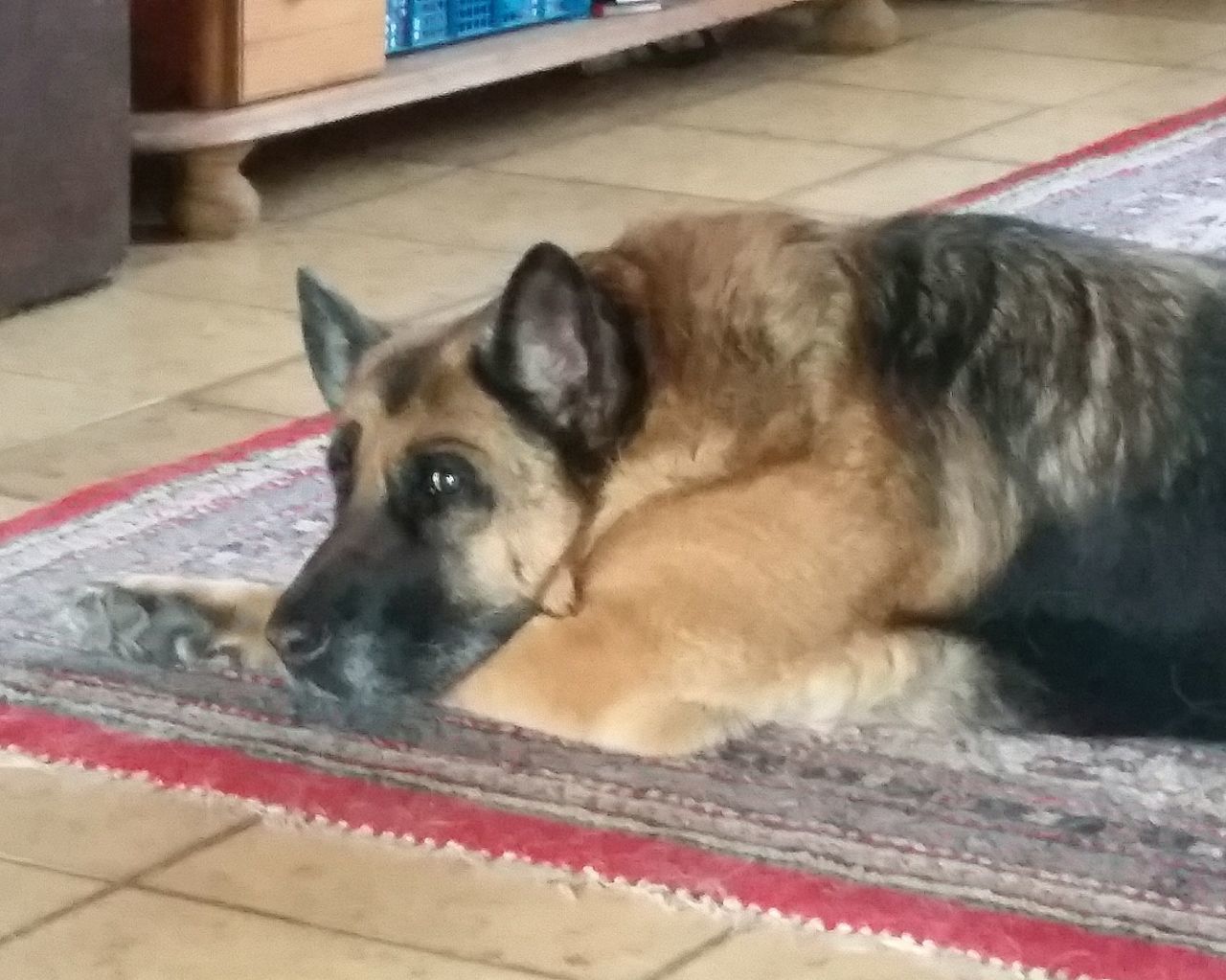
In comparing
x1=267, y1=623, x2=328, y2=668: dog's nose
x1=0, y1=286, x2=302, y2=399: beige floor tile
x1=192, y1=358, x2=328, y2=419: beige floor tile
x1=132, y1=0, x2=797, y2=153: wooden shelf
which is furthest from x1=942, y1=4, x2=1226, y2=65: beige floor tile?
x1=267, y1=623, x2=328, y2=668: dog's nose

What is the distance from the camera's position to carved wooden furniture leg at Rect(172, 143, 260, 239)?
405cm

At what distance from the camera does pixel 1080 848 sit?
6.60ft

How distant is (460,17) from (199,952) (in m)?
3.17

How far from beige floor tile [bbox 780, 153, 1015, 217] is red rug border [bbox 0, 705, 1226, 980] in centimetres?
236

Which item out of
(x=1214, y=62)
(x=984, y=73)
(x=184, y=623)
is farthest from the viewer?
(x=1214, y=62)

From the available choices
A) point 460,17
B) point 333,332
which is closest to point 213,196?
point 460,17

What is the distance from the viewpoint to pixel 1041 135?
16.4 feet

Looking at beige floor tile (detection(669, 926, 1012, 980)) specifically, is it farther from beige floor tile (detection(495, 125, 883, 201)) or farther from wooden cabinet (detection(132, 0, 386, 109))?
beige floor tile (detection(495, 125, 883, 201))

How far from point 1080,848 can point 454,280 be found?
2.08m

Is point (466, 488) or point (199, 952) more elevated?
point (466, 488)

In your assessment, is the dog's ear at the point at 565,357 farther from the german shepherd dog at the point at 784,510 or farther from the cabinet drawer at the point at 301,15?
the cabinet drawer at the point at 301,15

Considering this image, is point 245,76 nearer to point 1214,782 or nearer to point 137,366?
point 137,366

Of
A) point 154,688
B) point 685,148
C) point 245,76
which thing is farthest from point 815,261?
point 685,148

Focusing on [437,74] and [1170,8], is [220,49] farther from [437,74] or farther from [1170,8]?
[1170,8]
